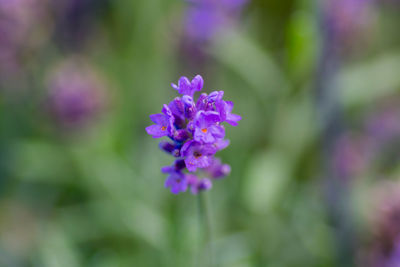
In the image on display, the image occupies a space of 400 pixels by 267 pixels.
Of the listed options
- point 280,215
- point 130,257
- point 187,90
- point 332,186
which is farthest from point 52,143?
point 187,90

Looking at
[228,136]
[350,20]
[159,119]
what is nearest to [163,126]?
[159,119]

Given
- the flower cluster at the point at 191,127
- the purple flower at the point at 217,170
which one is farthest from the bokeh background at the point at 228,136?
the flower cluster at the point at 191,127

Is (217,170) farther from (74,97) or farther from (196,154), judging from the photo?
(74,97)

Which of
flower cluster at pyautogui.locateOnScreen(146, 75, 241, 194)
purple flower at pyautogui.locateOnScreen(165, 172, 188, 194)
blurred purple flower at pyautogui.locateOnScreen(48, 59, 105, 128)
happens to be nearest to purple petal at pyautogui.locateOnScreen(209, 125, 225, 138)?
flower cluster at pyautogui.locateOnScreen(146, 75, 241, 194)

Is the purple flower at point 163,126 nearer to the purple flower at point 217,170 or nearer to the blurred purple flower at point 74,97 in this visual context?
the purple flower at point 217,170

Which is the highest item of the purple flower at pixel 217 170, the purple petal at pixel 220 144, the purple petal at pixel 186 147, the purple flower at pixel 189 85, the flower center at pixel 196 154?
the purple flower at pixel 189 85

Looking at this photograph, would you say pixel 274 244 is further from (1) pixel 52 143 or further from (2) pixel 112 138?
(1) pixel 52 143
